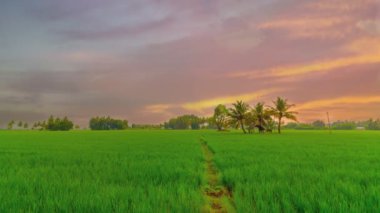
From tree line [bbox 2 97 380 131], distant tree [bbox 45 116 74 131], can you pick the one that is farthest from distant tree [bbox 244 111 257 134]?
distant tree [bbox 45 116 74 131]

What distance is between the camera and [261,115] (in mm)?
58250

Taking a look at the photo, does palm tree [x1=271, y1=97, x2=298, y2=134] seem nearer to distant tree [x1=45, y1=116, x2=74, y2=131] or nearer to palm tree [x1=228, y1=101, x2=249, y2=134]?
palm tree [x1=228, y1=101, x2=249, y2=134]

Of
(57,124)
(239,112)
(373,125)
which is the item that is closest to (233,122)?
(239,112)

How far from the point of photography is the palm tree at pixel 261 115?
5828 centimetres

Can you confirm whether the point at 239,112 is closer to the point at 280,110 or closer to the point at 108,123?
the point at 280,110

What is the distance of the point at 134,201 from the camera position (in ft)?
13.3

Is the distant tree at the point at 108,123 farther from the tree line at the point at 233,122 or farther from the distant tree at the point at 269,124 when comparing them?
the distant tree at the point at 269,124

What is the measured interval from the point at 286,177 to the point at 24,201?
16.7 ft

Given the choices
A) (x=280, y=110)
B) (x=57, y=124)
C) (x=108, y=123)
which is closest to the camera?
(x=280, y=110)

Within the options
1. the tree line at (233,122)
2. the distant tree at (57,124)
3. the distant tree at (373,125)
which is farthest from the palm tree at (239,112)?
the distant tree at (373,125)

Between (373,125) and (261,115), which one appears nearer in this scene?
(261,115)

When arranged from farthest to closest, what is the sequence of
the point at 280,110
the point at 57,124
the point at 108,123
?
the point at 108,123 < the point at 57,124 < the point at 280,110

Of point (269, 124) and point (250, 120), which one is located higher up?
point (250, 120)

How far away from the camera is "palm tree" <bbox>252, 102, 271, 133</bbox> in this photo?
191 ft
